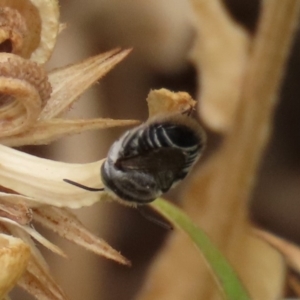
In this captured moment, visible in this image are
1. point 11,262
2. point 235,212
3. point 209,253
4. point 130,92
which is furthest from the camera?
point 130,92

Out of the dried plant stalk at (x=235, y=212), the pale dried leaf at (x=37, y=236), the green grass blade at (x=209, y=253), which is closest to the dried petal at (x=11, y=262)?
the pale dried leaf at (x=37, y=236)

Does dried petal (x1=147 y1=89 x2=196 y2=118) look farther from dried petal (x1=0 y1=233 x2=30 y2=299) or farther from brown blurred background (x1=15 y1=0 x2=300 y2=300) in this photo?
brown blurred background (x1=15 y1=0 x2=300 y2=300)

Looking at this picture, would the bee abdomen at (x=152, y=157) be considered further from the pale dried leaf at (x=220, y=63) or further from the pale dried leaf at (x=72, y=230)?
the pale dried leaf at (x=220, y=63)

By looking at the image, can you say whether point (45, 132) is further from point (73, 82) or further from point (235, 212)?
point (235, 212)

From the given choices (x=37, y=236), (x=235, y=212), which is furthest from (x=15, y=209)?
(x=235, y=212)

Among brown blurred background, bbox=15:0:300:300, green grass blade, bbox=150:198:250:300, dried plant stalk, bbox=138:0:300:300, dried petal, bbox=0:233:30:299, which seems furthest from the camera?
brown blurred background, bbox=15:0:300:300

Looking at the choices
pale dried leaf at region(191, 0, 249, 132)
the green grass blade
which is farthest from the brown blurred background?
the green grass blade

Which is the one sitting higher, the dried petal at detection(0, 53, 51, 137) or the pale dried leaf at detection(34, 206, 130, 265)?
the dried petal at detection(0, 53, 51, 137)
